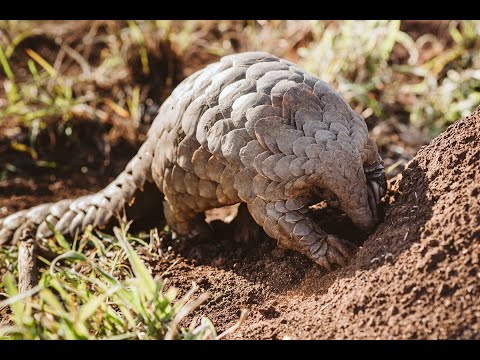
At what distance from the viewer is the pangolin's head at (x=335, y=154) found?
8.25 ft

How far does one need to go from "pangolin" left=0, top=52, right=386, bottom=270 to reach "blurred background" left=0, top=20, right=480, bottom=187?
1.77 metres

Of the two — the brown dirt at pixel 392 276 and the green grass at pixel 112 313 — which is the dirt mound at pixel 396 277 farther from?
the green grass at pixel 112 313

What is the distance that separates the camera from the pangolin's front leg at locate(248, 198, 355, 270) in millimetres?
2592

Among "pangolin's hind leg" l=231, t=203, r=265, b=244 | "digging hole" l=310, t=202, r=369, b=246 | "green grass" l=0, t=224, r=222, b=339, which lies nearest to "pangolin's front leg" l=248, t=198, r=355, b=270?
"digging hole" l=310, t=202, r=369, b=246

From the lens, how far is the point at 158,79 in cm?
524

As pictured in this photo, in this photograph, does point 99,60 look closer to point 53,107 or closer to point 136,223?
point 53,107

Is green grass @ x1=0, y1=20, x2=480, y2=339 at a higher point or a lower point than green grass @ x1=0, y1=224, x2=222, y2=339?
higher

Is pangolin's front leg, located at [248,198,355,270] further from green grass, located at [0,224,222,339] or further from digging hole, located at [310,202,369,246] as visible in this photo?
green grass, located at [0,224,222,339]

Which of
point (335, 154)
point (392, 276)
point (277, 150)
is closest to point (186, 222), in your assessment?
point (277, 150)

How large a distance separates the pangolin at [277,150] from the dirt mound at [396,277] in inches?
6.3

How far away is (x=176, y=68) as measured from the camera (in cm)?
526

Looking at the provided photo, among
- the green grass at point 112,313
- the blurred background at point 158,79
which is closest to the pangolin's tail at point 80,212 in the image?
the blurred background at point 158,79

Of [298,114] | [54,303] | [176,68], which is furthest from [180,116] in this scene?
[176,68]
